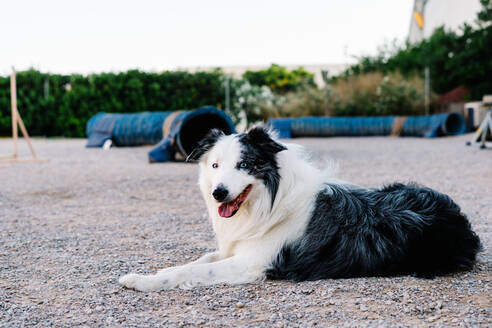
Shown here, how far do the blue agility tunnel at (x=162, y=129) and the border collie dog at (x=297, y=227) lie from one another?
709 centimetres

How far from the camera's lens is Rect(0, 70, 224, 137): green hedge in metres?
21.3

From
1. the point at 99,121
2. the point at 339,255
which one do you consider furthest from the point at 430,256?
the point at 99,121

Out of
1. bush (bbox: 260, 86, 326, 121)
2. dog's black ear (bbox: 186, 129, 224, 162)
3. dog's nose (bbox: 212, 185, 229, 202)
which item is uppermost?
bush (bbox: 260, 86, 326, 121)

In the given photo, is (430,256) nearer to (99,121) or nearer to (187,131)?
(187,131)

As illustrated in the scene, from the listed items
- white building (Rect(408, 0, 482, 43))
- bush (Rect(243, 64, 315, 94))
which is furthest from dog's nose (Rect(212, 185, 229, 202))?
bush (Rect(243, 64, 315, 94))

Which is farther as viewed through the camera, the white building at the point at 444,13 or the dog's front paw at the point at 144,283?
the white building at the point at 444,13

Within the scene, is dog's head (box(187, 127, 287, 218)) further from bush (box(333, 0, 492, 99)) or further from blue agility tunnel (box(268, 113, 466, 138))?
bush (box(333, 0, 492, 99))

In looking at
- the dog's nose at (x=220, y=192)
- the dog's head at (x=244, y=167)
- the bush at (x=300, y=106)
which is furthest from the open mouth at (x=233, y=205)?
the bush at (x=300, y=106)

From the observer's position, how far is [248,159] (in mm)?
3010

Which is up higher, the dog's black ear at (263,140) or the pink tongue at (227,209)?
the dog's black ear at (263,140)

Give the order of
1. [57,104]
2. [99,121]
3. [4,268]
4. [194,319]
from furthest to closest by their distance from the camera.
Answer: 1. [57,104]
2. [99,121]
3. [4,268]
4. [194,319]

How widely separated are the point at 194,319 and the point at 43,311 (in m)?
0.82

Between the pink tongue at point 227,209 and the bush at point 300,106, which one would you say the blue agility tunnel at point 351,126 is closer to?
the bush at point 300,106

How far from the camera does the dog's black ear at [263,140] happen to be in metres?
3.05
